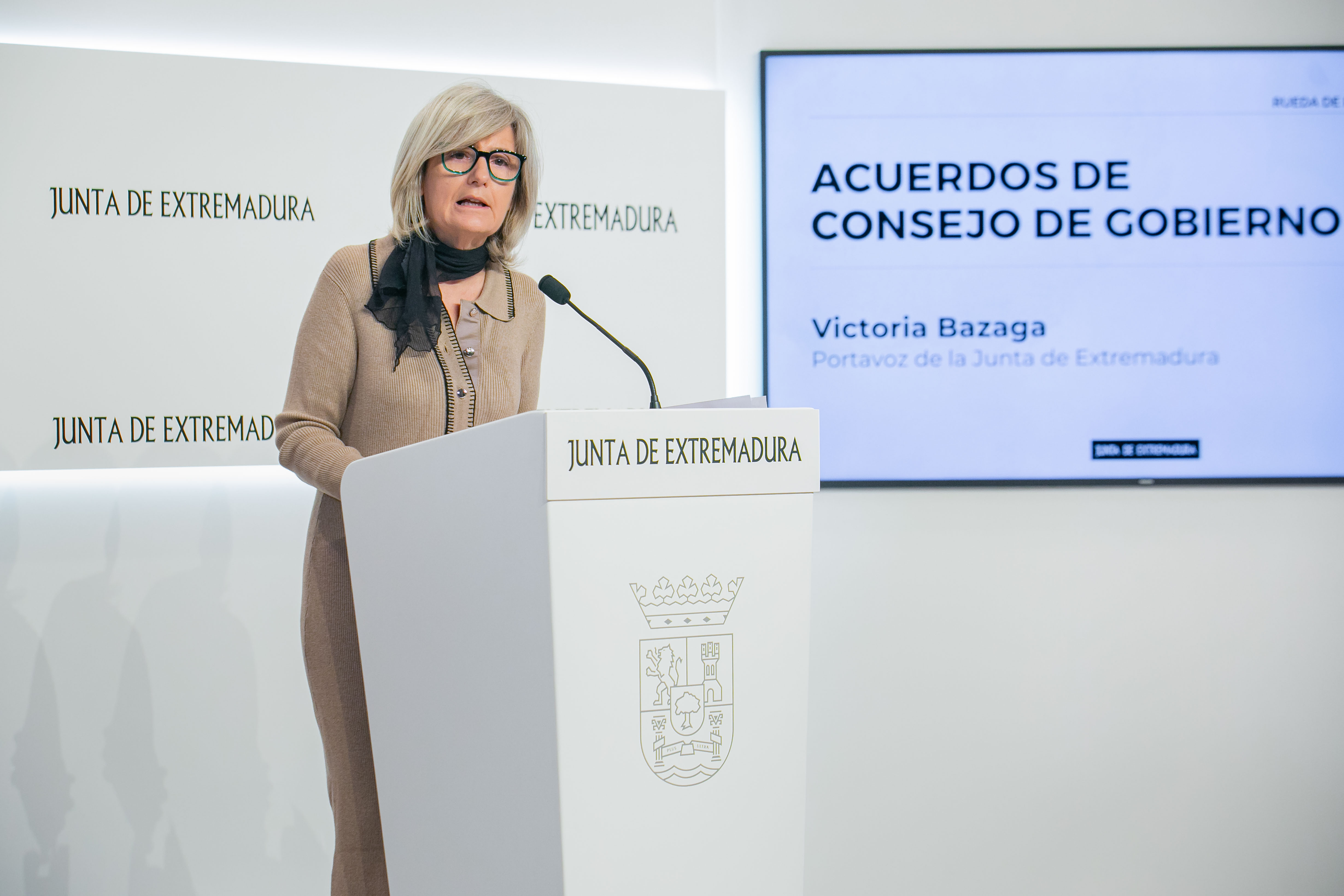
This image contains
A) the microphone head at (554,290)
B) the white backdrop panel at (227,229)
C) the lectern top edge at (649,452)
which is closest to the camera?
the lectern top edge at (649,452)

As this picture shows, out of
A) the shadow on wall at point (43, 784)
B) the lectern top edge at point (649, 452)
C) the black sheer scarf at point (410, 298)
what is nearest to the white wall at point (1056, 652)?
the black sheer scarf at point (410, 298)

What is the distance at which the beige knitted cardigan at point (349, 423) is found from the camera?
129cm

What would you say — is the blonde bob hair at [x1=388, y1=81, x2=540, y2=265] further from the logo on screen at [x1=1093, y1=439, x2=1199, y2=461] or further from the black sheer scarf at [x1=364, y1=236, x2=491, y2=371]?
the logo on screen at [x1=1093, y1=439, x2=1199, y2=461]

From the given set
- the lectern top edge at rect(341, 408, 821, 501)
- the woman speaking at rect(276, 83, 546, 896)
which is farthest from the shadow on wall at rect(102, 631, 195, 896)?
the lectern top edge at rect(341, 408, 821, 501)

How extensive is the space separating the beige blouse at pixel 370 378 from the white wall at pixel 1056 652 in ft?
3.81

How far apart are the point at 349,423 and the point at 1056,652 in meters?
1.93

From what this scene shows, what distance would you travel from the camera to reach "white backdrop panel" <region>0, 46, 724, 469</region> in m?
2.13

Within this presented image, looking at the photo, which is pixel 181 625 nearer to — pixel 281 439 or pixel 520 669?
pixel 281 439

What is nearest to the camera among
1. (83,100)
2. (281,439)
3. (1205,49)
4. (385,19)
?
(281,439)

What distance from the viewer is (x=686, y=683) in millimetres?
750

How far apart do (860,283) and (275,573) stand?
1.62m

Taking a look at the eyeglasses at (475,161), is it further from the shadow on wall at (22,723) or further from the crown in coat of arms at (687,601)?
the shadow on wall at (22,723)

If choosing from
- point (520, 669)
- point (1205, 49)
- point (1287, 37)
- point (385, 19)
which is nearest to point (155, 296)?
point (385, 19)

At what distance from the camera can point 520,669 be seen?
75 centimetres
